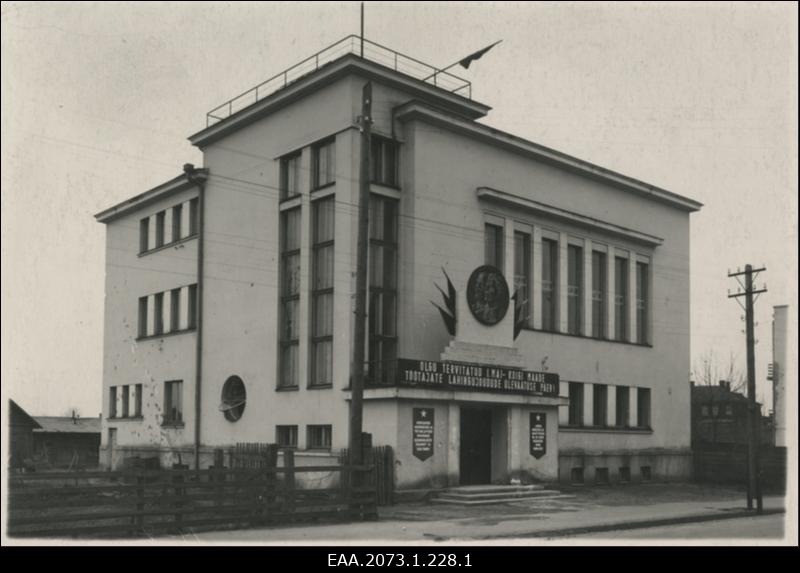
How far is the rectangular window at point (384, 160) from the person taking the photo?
1203 inches

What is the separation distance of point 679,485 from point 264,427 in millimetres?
17597

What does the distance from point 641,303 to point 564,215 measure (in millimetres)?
7221

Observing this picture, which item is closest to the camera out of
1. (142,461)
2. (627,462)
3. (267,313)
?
(267,313)

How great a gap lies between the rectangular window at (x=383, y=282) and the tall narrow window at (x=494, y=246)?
4215mm

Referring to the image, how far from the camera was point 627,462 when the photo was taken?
37844mm

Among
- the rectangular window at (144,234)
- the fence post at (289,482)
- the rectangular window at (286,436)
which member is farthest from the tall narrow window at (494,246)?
the rectangular window at (144,234)

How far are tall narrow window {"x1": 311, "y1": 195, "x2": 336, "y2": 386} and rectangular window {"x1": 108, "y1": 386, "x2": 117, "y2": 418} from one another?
16.4 metres

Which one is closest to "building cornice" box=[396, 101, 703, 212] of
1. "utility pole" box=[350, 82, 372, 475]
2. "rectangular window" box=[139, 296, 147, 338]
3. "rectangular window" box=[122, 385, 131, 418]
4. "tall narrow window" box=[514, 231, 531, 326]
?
"tall narrow window" box=[514, 231, 531, 326]

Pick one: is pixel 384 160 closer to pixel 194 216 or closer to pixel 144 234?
pixel 194 216

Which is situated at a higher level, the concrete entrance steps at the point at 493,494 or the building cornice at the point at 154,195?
the building cornice at the point at 154,195

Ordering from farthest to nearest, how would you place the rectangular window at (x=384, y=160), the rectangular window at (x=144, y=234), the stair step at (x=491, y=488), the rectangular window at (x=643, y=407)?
the rectangular window at (x=144, y=234) → the rectangular window at (x=643, y=407) → the rectangular window at (x=384, y=160) → the stair step at (x=491, y=488)

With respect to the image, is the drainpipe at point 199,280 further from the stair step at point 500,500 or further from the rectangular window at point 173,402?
the stair step at point 500,500

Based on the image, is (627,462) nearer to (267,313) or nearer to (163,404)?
(267,313)
